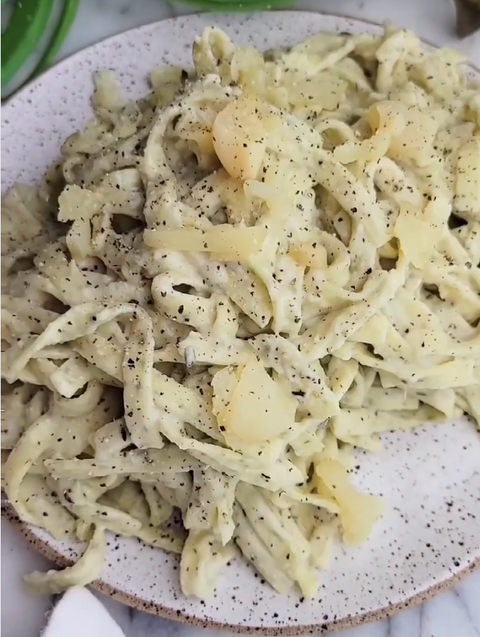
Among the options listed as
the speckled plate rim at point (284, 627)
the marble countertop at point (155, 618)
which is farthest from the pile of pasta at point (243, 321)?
the marble countertop at point (155, 618)

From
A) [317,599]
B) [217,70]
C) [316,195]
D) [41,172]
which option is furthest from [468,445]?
[41,172]

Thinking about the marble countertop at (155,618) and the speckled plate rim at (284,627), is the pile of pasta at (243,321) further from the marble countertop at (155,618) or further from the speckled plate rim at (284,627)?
the marble countertop at (155,618)

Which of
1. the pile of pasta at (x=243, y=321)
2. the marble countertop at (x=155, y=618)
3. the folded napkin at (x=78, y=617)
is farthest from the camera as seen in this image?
the marble countertop at (x=155, y=618)

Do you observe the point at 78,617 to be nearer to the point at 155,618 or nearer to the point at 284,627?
the point at 155,618

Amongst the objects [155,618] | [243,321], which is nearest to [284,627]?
[155,618]

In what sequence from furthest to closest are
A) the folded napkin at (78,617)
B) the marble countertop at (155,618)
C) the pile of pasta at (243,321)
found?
the marble countertop at (155,618), the folded napkin at (78,617), the pile of pasta at (243,321)

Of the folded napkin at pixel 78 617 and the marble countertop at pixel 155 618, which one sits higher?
the folded napkin at pixel 78 617
